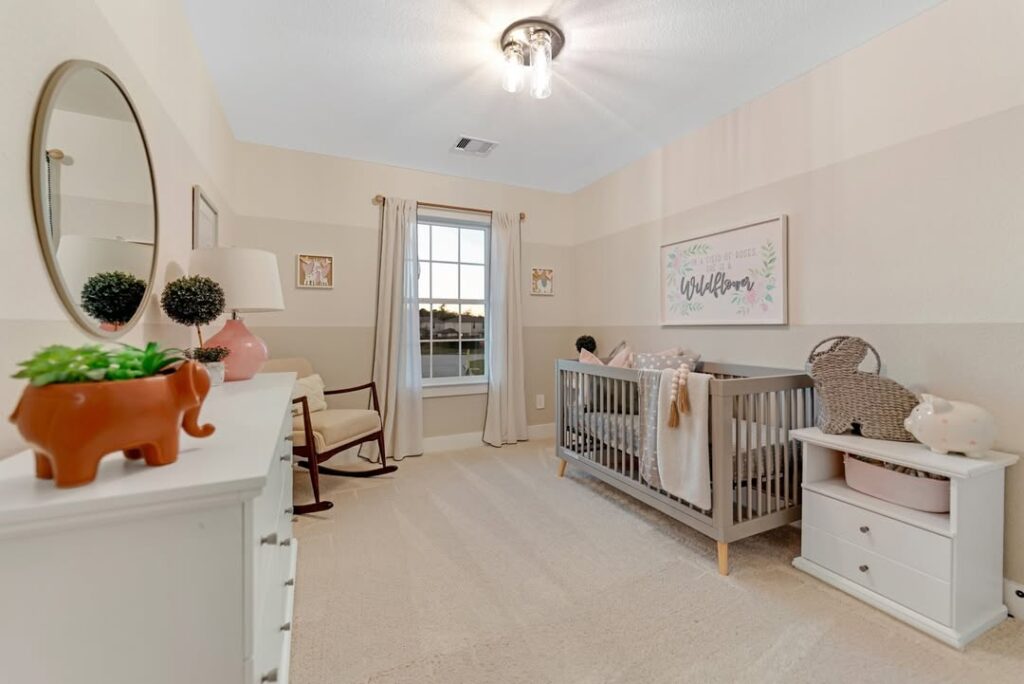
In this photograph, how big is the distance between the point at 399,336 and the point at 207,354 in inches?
77.1

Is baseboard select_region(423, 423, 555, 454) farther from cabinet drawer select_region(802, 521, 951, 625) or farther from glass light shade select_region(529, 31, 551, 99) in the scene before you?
glass light shade select_region(529, 31, 551, 99)

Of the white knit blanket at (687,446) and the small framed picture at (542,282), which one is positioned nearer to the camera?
the white knit blanket at (687,446)

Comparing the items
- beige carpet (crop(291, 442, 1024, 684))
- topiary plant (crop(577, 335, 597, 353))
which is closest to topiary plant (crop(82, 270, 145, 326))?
beige carpet (crop(291, 442, 1024, 684))

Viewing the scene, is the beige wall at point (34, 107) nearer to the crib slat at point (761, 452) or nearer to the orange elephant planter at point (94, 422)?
the orange elephant planter at point (94, 422)

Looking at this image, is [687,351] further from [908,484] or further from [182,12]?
[182,12]

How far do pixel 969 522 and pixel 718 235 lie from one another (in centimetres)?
180

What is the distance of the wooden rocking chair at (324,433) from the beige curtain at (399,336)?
0.20 meters

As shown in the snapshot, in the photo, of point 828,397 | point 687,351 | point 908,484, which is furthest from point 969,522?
point 687,351

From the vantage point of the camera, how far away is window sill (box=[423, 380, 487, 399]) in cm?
357

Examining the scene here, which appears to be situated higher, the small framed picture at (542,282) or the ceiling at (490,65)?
the ceiling at (490,65)

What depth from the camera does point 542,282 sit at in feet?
13.2

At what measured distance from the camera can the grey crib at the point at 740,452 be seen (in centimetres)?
182

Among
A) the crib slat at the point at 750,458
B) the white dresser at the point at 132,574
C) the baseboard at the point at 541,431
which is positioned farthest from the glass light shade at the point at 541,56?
the baseboard at the point at 541,431

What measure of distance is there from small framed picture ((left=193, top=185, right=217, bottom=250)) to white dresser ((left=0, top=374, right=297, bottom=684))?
1.57 meters
